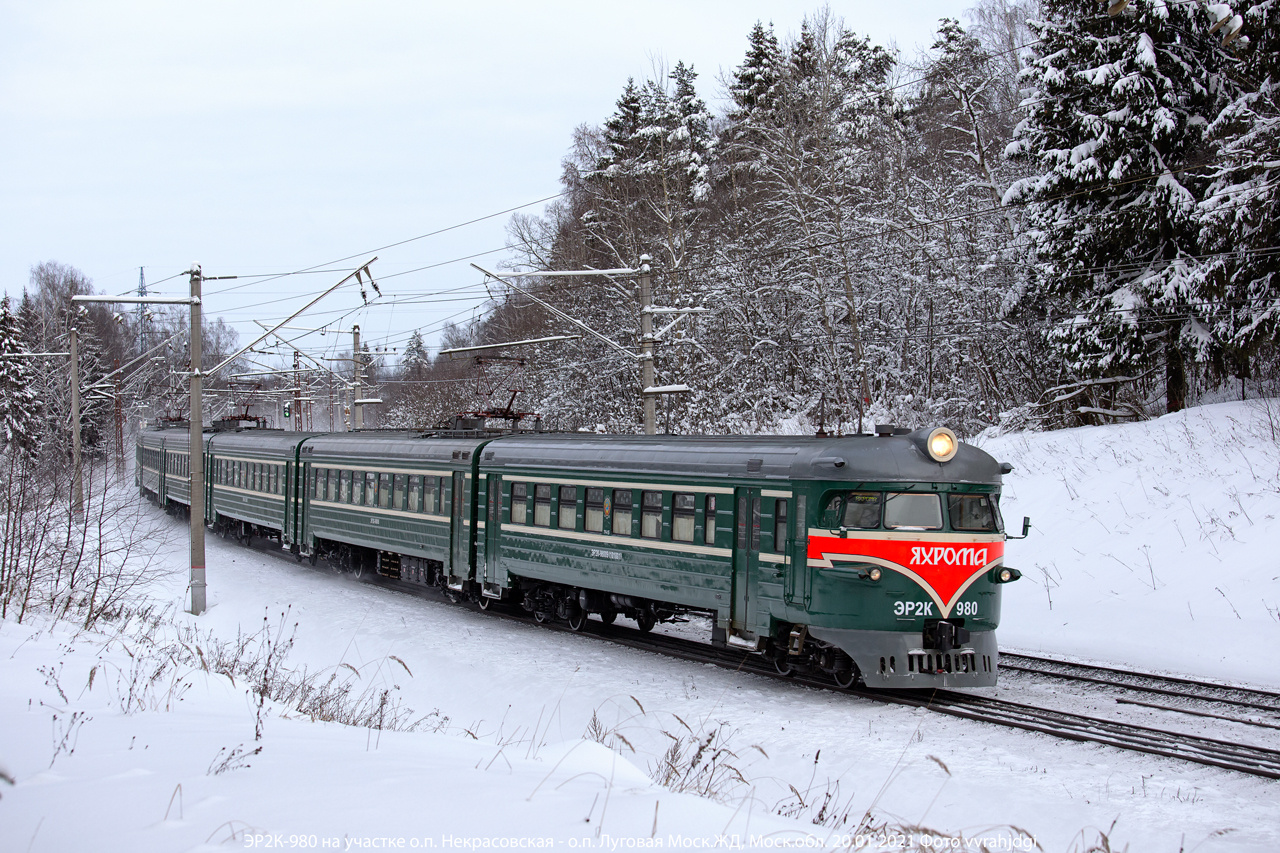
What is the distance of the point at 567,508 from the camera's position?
14.1 metres

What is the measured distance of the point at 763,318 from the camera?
100 feet

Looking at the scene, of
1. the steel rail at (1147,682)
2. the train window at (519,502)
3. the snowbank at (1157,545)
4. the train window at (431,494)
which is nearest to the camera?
the steel rail at (1147,682)

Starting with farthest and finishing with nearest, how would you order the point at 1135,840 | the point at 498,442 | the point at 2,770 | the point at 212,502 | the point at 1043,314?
the point at 212,502 < the point at 1043,314 < the point at 498,442 < the point at 1135,840 < the point at 2,770

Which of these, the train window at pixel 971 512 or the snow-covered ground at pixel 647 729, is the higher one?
the train window at pixel 971 512

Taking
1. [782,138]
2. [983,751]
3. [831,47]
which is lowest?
[983,751]

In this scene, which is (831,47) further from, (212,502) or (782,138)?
(212,502)

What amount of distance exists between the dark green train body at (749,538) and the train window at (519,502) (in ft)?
0.10

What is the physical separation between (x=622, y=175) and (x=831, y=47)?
8.81 metres

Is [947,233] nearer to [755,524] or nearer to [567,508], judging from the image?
[567,508]

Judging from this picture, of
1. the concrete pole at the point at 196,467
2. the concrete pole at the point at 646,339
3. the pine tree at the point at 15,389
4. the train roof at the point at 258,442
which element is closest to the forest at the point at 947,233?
the concrete pole at the point at 646,339

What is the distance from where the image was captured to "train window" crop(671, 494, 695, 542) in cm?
1202

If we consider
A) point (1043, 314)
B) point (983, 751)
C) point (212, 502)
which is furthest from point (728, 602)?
point (212, 502)

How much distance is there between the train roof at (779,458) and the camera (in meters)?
10.4

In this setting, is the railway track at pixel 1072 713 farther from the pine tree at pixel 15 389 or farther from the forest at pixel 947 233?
the pine tree at pixel 15 389
